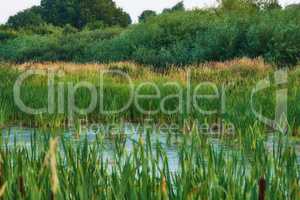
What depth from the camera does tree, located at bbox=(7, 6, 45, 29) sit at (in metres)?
67.2

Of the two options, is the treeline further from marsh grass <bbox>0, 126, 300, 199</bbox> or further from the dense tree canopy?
the dense tree canopy

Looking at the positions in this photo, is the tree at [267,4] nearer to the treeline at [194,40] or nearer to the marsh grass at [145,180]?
the treeline at [194,40]

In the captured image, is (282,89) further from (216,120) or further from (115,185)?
(115,185)

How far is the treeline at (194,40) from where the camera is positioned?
26198mm

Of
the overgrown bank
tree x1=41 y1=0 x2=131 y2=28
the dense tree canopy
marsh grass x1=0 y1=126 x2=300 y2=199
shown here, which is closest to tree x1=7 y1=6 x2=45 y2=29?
the dense tree canopy

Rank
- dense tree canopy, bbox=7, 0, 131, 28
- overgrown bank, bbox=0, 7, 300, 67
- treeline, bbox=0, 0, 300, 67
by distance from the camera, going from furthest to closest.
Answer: dense tree canopy, bbox=7, 0, 131, 28 → treeline, bbox=0, 0, 300, 67 → overgrown bank, bbox=0, 7, 300, 67

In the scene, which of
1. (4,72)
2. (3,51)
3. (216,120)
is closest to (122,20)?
(3,51)

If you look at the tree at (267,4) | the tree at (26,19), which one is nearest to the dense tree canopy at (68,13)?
the tree at (26,19)

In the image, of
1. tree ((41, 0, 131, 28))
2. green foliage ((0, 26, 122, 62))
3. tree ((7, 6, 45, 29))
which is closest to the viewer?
green foliage ((0, 26, 122, 62))

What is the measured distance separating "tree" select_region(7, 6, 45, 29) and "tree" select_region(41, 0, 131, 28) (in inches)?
57.9

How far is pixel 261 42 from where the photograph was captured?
26578 millimetres

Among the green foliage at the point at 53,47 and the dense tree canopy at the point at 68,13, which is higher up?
the dense tree canopy at the point at 68,13

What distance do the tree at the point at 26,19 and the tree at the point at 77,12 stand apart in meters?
1.47

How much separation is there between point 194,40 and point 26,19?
39353mm
